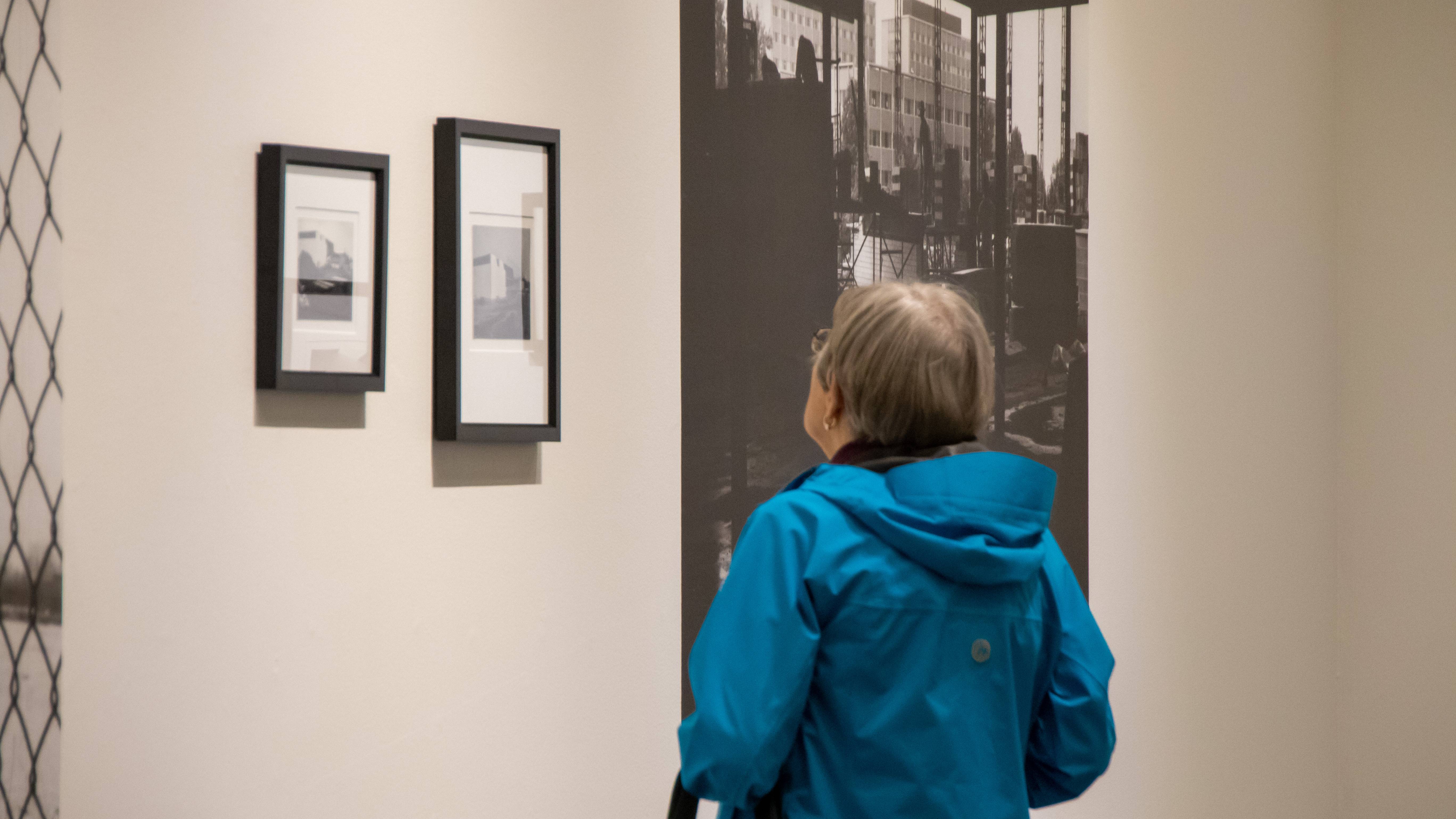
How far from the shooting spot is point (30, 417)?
1.25m

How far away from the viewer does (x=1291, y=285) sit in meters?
3.21

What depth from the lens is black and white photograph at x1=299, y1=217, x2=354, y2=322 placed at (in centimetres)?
144

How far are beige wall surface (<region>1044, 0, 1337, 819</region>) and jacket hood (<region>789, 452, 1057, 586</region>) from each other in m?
A: 1.47

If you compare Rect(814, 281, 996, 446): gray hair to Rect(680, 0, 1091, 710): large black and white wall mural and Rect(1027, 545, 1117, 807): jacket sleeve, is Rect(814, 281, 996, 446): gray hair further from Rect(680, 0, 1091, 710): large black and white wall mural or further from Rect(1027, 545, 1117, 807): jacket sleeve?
Rect(680, 0, 1091, 710): large black and white wall mural

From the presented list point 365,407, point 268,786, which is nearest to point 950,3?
point 365,407

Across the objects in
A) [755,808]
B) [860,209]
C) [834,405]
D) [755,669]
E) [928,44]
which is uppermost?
[928,44]

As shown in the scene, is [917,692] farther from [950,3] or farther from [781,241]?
[950,3]

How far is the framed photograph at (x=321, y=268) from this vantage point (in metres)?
1.41

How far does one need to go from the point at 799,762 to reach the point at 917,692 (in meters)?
0.14

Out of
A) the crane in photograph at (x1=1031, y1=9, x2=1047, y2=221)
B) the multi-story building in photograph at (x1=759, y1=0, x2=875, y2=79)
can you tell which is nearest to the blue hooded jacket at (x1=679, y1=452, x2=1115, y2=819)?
the multi-story building in photograph at (x1=759, y1=0, x2=875, y2=79)

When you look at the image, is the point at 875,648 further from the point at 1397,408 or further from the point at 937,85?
the point at 1397,408

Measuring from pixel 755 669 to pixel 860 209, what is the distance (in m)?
1.18

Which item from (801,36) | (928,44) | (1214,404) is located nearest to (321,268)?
(801,36)

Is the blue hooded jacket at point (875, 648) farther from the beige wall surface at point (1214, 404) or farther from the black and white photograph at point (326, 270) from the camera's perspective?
the beige wall surface at point (1214, 404)
